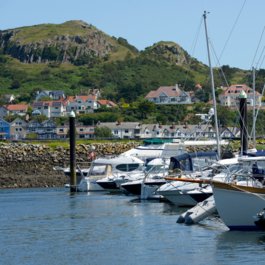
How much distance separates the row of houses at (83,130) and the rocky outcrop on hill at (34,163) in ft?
109

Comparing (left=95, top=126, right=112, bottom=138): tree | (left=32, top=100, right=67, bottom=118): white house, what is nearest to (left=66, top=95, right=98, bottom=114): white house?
(left=32, top=100, right=67, bottom=118): white house

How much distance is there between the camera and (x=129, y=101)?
190m

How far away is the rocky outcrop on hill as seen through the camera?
250 ft

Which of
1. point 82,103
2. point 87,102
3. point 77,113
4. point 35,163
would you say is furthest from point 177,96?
point 35,163

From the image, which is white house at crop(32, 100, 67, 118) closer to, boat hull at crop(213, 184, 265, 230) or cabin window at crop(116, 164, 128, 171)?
cabin window at crop(116, 164, 128, 171)

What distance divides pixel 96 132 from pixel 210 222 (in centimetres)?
9818

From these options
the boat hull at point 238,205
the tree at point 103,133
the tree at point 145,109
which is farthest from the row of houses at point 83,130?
the boat hull at point 238,205

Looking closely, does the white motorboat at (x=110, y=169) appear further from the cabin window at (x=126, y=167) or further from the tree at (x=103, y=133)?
the tree at (x=103, y=133)

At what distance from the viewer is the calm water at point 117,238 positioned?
30.2 meters

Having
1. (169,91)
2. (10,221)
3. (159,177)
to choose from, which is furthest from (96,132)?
(10,221)

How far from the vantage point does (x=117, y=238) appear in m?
35.1

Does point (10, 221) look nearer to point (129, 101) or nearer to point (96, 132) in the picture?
point (96, 132)

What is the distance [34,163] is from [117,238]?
50785 mm

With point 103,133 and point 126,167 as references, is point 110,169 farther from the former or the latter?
point 103,133
